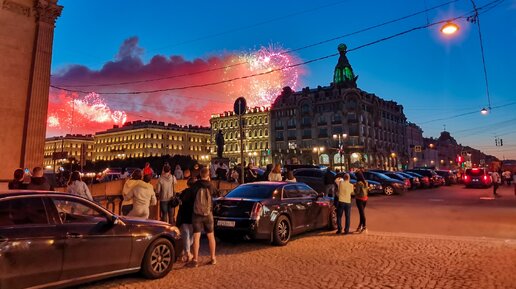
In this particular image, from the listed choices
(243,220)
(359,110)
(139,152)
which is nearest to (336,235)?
(243,220)

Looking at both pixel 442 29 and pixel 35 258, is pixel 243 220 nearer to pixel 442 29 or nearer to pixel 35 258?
pixel 35 258

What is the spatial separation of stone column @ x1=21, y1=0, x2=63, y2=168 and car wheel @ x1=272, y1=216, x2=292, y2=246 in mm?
17502

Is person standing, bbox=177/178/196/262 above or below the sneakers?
above

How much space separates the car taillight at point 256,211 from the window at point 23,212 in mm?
4562

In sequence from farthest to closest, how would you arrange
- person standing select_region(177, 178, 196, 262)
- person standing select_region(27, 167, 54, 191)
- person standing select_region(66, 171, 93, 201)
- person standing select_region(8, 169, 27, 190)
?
person standing select_region(66, 171, 93, 201), person standing select_region(8, 169, 27, 190), person standing select_region(27, 167, 54, 191), person standing select_region(177, 178, 196, 262)

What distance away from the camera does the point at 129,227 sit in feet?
19.8

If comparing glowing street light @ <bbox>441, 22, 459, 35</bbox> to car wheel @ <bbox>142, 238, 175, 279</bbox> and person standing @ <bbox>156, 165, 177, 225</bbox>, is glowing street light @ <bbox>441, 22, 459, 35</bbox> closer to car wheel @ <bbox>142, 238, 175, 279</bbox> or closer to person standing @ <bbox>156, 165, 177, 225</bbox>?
person standing @ <bbox>156, 165, 177, 225</bbox>

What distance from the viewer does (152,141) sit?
128375mm

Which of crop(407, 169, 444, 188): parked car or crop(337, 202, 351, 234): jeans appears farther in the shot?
crop(407, 169, 444, 188): parked car

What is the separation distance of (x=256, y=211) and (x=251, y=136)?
112 metres

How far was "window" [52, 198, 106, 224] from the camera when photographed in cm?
535

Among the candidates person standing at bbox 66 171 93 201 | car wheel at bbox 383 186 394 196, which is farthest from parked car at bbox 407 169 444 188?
person standing at bbox 66 171 93 201

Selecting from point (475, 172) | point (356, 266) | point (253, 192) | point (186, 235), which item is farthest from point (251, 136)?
point (356, 266)

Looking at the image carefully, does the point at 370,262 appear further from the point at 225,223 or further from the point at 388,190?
the point at 388,190
